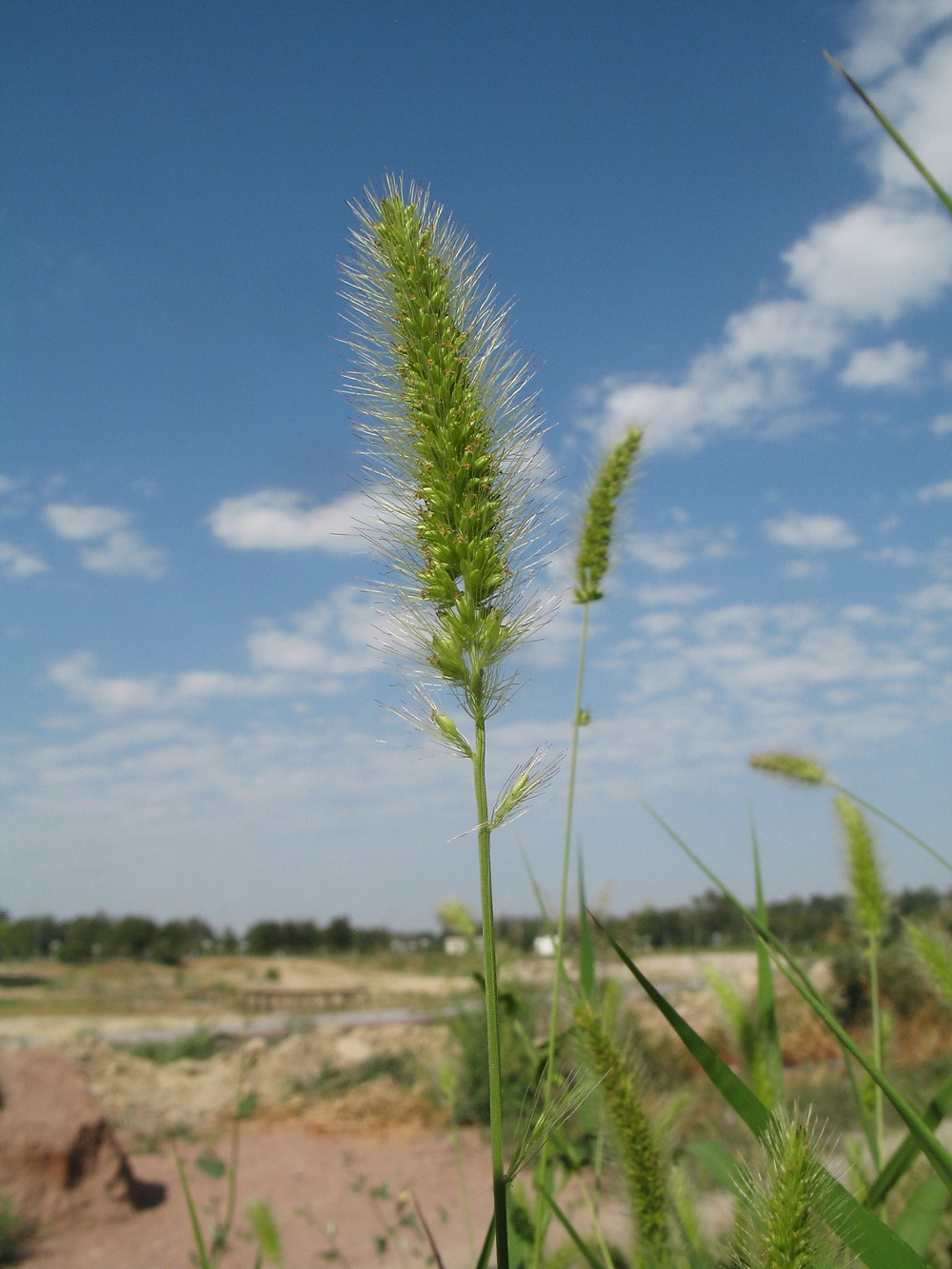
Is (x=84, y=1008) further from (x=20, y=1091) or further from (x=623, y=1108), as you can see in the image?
(x=623, y=1108)

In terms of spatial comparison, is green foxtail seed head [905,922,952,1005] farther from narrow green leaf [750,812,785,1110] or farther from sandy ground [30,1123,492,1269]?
sandy ground [30,1123,492,1269]

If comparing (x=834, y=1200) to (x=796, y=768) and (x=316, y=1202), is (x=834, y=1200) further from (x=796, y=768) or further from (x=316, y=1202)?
(x=316, y=1202)

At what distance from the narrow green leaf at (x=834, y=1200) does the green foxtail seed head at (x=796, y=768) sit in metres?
2.45

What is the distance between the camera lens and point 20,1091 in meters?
8.64

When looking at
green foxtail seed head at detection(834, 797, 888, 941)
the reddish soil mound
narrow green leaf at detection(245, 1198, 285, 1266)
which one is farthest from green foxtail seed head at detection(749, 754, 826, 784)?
the reddish soil mound

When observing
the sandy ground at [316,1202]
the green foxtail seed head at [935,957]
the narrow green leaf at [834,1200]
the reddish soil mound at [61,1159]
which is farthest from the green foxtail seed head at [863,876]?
the reddish soil mound at [61,1159]

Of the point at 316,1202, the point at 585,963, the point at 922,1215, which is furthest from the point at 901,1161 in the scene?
the point at 316,1202

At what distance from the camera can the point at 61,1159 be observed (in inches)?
311

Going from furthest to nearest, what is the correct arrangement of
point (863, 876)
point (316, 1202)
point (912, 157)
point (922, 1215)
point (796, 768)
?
1. point (316, 1202)
2. point (796, 768)
3. point (863, 876)
4. point (922, 1215)
5. point (912, 157)

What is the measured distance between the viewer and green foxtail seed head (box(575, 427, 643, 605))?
2625mm

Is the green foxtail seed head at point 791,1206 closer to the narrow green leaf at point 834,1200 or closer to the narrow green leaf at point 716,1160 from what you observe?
the narrow green leaf at point 834,1200

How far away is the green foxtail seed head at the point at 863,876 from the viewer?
2.78 meters

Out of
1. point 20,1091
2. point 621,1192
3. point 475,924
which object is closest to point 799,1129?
point 621,1192

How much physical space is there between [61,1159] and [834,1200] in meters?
9.09
